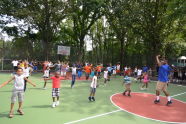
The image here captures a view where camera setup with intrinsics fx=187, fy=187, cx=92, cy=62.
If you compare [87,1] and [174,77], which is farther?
[87,1]

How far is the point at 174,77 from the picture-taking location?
878 inches

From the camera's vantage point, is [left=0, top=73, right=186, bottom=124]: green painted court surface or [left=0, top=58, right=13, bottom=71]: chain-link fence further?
[left=0, top=58, right=13, bottom=71]: chain-link fence

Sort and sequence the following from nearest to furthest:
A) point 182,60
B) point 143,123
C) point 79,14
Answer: point 143,123 → point 79,14 → point 182,60

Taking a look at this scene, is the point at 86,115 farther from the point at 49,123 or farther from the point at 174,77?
the point at 174,77

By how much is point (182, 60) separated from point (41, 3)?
97.7 ft

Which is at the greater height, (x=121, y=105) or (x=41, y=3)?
(x=41, y=3)

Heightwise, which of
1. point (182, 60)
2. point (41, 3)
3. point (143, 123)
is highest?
point (41, 3)

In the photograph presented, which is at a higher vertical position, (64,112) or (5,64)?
(5,64)

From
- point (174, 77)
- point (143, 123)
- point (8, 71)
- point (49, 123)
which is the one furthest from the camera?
point (8, 71)

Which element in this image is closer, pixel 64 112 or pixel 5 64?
pixel 64 112

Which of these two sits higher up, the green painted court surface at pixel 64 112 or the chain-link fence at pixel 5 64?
the chain-link fence at pixel 5 64

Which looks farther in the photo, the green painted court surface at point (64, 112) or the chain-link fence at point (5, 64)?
the chain-link fence at point (5, 64)

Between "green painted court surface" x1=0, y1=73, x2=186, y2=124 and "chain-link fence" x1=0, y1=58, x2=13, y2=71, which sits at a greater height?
"chain-link fence" x1=0, y1=58, x2=13, y2=71


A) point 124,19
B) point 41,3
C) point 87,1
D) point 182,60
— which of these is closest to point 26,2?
point 41,3
